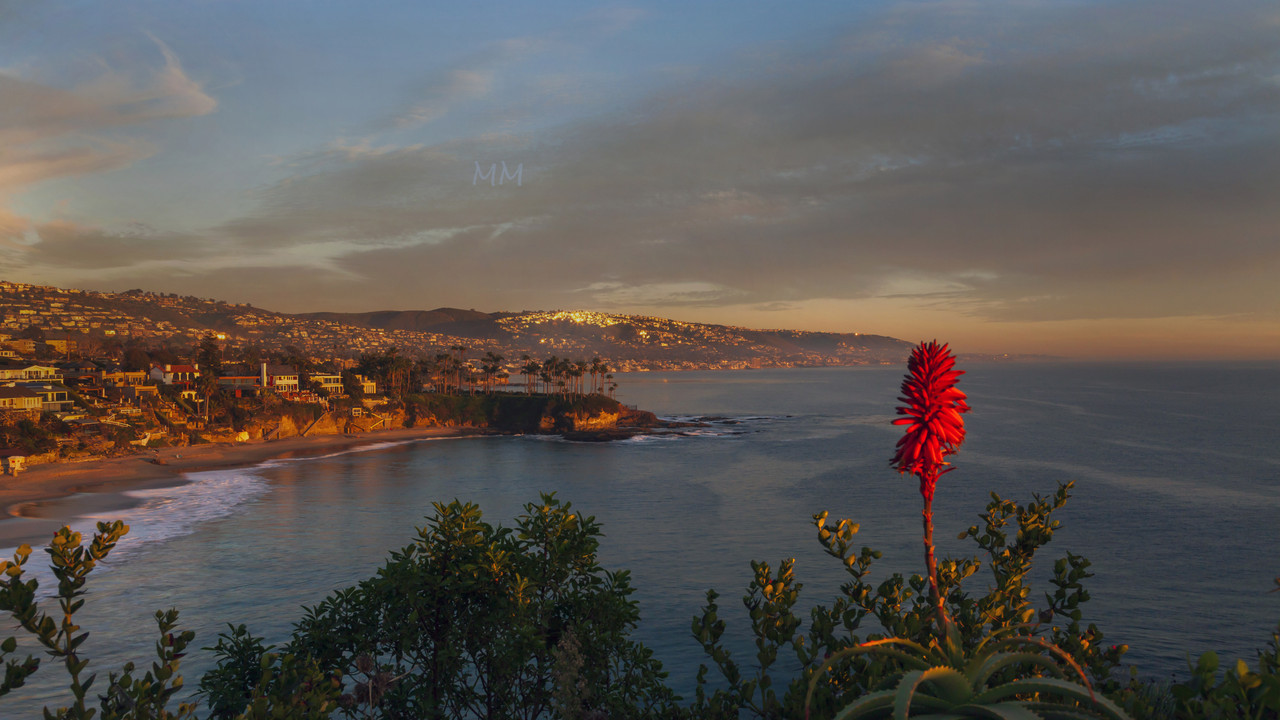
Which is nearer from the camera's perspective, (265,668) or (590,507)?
(265,668)

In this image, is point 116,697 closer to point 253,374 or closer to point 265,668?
point 265,668

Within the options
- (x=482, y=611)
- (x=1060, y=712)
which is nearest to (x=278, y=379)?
(x=482, y=611)

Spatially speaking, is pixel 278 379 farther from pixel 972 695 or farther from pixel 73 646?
pixel 972 695

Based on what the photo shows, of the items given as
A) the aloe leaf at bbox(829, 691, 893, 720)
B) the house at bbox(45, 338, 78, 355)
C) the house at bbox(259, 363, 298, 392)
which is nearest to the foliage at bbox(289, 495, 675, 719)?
the aloe leaf at bbox(829, 691, 893, 720)

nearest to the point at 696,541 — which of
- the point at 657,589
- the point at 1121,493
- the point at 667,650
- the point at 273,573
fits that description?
the point at 657,589

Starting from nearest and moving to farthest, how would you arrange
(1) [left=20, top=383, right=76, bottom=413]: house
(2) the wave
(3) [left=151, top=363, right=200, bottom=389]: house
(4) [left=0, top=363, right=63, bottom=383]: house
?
(2) the wave
(1) [left=20, top=383, right=76, bottom=413]: house
(4) [left=0, top=363, right=63, bottom=383]: house
(3) [left=151, top=363, right=200, bottom=389]: house

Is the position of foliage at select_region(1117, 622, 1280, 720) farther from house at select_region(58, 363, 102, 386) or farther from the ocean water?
house at select_region(58, 363, 102, 386)
